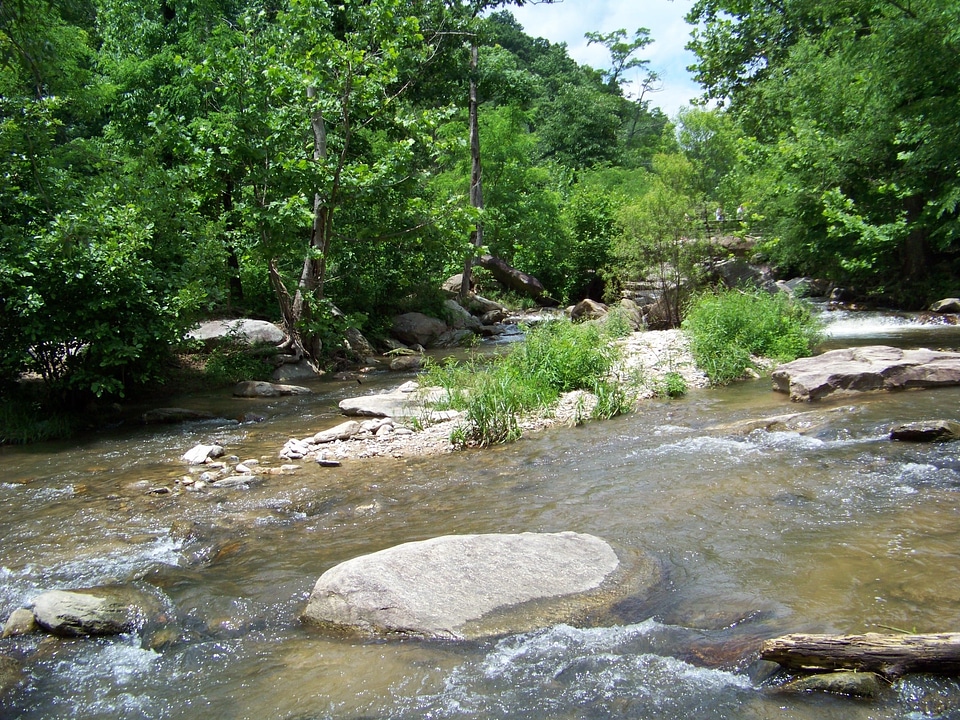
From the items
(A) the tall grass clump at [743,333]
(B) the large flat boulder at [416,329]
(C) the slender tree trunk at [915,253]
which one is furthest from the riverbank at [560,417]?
(C) the slender tree trunk at [915,253]

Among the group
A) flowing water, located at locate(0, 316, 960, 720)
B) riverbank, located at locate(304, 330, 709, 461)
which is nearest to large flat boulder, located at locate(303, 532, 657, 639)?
flowing water, located at locate(0, 316, 960, 720)

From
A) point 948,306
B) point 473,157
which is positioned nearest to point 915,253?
point 948,306

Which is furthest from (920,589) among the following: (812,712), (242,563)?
(242,563)

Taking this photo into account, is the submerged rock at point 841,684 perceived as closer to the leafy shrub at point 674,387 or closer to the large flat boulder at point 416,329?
the leafy shrub at point 674,387

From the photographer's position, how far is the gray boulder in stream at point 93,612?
15.0 feet

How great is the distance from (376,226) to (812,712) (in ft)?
45.9

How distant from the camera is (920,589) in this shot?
175 inches

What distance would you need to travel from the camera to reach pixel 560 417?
1023cm

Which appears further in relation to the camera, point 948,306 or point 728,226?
point 728,226

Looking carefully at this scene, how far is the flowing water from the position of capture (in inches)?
147

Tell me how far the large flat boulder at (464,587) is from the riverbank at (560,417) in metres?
3.93

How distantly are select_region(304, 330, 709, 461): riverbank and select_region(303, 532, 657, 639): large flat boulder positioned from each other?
3.93 meters

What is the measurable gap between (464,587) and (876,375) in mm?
8091

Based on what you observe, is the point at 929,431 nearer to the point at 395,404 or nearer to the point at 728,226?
the point at 395,404
